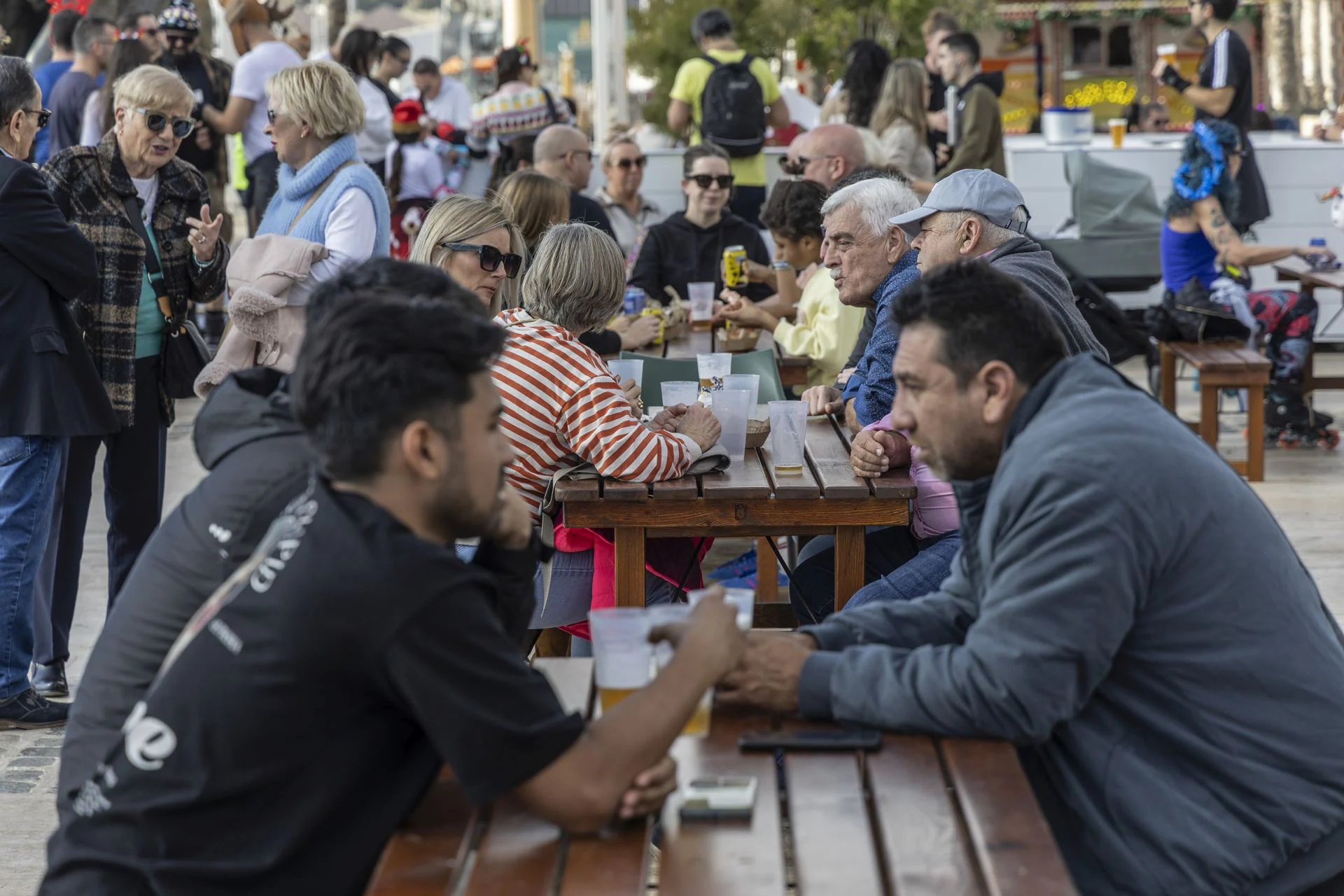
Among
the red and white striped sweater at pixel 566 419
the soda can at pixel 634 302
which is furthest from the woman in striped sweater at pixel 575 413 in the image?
the soda can at pixel 634 302

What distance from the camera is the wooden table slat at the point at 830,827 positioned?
1674 mm

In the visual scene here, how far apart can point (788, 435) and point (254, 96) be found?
19.1 feet

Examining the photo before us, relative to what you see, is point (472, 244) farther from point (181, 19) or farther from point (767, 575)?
point (181, 19)

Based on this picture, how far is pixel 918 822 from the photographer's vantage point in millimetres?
1801

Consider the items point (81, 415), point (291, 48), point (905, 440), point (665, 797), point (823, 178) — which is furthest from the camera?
point (291, 48)

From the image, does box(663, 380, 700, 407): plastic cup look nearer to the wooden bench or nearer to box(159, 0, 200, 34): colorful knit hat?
the wooden bench

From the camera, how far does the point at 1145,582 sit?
6.61 feet

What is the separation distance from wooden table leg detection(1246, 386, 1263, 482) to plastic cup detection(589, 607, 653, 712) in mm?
5581

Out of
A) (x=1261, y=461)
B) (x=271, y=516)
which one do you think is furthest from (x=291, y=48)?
(x=271, y=516)

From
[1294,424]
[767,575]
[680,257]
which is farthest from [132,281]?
[1294,424]

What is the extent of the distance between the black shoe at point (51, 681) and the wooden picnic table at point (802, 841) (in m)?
2.97

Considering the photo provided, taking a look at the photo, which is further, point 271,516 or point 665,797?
point 271,516

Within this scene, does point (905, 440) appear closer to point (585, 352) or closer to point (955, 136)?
point (585, 352)

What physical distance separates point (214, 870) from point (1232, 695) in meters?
1.31
